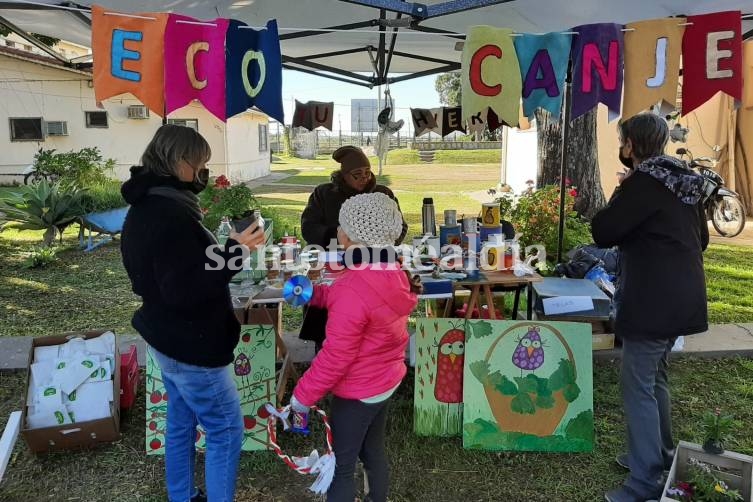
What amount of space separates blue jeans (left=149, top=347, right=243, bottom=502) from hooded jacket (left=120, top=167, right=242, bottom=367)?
0.24 ft

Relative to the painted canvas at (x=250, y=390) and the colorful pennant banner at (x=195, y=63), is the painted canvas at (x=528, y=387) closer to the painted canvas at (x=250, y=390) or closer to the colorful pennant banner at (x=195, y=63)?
the painted canvas at (x=250, y=390)

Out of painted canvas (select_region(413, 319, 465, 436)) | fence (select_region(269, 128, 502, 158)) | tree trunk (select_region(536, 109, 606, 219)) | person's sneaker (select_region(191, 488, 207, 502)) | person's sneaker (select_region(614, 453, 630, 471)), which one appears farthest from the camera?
fence (select_region(269, 128, 502, 158))

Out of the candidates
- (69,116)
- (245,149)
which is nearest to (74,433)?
(69,116)

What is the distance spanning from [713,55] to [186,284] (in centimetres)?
318

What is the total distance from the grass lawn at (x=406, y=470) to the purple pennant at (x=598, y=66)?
183 centimetres

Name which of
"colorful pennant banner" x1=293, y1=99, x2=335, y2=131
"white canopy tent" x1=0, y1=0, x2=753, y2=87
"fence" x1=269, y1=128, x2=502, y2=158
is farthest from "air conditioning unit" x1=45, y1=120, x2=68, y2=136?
"white canopy tent" x1=0, y1=0, x2=753, y2=87

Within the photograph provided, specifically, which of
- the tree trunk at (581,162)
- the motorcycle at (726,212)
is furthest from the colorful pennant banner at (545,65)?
the motorcycle at (726,212)

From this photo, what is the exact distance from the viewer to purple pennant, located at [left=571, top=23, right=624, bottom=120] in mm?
3350

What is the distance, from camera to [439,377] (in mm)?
3178

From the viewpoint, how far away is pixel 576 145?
697cm

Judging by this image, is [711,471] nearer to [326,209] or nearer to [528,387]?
[528,387]

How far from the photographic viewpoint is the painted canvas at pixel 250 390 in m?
3.00

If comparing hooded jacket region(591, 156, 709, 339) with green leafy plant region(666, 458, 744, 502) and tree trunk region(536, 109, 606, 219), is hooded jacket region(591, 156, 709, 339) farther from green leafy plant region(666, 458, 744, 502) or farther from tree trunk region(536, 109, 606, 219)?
tree trunk region(536, 109, 606, 219)

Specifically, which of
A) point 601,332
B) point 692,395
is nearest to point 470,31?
point 601,332
